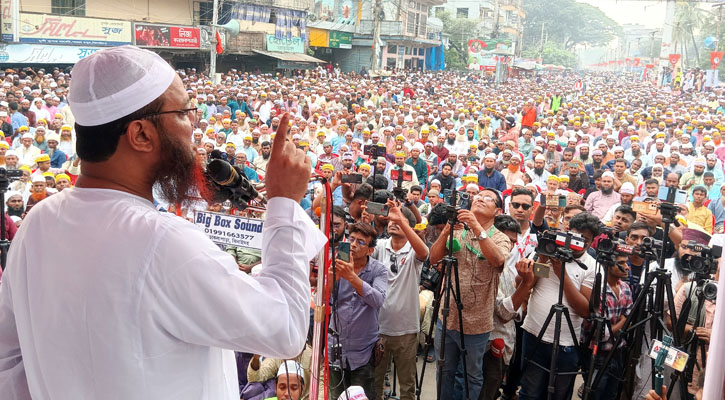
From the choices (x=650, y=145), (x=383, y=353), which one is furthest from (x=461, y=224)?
(x=650, y=145)

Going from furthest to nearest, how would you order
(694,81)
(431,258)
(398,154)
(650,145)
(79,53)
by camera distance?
(694,81), (650,145), (398,154), (79,53), (431,258)

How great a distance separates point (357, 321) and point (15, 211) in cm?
Result: 360

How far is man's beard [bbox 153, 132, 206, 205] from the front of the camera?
3.20ft

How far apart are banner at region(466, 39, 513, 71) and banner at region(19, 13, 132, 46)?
2062cm

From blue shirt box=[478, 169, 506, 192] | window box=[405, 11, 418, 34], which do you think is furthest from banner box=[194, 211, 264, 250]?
window box=[405, 11, 418, 34]

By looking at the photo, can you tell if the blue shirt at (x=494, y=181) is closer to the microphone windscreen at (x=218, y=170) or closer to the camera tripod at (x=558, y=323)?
the camera tripod at (x=558, y=323)

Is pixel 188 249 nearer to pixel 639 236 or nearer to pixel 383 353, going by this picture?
pixel 383 353

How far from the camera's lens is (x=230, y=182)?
1208 millimetres

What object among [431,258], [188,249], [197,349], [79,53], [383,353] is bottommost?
[383,353]

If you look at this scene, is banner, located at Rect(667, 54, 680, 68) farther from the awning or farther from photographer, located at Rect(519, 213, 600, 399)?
photographer, located at Rect(519, 213, 600, 399)

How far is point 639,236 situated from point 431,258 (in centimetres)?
152

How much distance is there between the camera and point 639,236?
12.8 feet

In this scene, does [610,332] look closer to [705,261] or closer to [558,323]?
[558,323]

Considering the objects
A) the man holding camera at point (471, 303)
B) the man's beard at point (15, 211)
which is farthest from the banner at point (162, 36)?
the man holding camera at point (471, 303)
